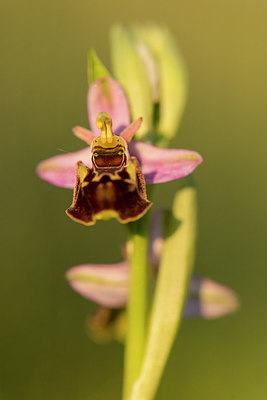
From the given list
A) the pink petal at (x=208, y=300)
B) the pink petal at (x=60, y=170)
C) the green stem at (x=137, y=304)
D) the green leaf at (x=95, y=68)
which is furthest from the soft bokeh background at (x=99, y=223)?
the green leaf at (x=95, y=68)

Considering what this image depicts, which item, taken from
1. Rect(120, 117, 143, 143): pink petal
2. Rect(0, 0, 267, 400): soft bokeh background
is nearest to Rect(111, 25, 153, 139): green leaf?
Rect(120, 117, 143, 143): pink petal

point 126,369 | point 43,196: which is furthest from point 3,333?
point 126,369

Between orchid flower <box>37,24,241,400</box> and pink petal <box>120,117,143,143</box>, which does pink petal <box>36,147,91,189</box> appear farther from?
pink petal <box>120,117,143,143</box>

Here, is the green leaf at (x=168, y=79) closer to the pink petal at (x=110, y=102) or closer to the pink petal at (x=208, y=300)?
the pink petal at (x=110, y=102)

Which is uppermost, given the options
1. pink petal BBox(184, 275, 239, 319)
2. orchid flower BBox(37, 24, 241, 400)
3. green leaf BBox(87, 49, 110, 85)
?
green leaf BBox(87, 49, 110, 85)

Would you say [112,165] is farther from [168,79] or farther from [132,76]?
[168,79]

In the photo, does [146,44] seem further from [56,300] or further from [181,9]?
[181,9]
